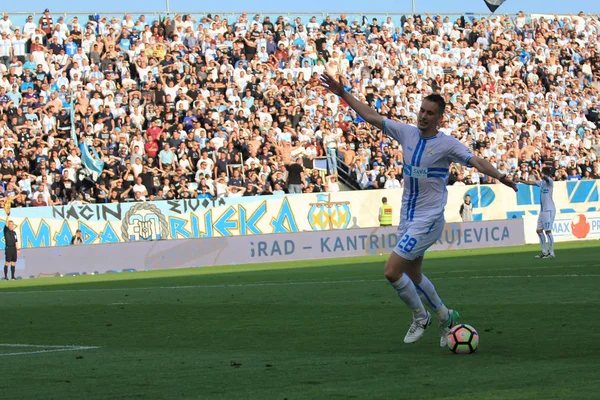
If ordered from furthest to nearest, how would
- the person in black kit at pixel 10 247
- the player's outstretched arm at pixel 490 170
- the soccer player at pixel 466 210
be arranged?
the soccer player at pixel 466 210
the person in black kit at pixel 10 247
the player's outstretched arm at pixel 490 170

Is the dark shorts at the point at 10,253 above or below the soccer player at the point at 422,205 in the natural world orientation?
below

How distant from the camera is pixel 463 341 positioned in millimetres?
9805

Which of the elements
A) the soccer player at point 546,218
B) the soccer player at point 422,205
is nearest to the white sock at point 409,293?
the soccer player at point 422,205

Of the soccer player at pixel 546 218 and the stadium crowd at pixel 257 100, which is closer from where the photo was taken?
the soccer player at pixel 546 218

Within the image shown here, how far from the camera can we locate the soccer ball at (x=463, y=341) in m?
9.80

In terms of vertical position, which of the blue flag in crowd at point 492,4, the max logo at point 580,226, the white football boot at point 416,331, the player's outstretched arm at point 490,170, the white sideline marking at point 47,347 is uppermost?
the blue flag in crowd at point 492,4

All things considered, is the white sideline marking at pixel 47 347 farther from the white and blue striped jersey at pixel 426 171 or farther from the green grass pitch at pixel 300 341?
the white and blue striped jersey at pixel 426 171

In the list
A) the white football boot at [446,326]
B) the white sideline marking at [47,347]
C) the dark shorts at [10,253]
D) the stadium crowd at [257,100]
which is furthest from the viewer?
the stadium crowd at [257,100]

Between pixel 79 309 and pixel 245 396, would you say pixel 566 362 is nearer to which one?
pixel 245 396

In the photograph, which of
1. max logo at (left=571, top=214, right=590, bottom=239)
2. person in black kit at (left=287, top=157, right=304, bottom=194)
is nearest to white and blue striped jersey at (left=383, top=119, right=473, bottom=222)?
person in black kit at (left=287, top=157, right=304, bottom=194)

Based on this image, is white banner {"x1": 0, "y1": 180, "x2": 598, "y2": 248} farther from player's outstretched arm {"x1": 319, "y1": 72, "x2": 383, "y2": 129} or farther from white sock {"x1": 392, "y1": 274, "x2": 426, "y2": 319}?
white sock {"x1": 392, "y1": 274, "x2": 426, "y2": 319}

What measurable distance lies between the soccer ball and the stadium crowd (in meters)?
23.1

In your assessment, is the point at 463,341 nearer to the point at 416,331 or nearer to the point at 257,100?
the point at 416,331

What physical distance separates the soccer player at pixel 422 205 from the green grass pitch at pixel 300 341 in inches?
15.1
